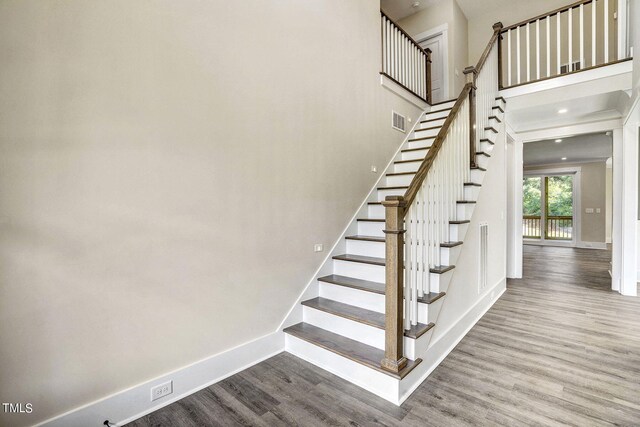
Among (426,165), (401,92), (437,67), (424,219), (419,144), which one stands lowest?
(424,219)

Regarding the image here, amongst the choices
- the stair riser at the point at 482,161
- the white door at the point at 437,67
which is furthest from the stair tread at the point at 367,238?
the white door at the point at 437,67

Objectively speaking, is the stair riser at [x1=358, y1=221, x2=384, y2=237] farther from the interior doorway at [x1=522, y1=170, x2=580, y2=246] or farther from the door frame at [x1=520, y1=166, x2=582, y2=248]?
the door frame at [x1=520, y1=166, x2=582, y2=248]

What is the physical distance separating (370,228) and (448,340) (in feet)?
4.37

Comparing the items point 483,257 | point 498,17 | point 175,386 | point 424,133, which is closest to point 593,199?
point 498,17

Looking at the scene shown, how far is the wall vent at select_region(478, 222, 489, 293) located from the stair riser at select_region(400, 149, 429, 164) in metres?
1.18

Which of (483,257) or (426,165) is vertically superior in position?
(426,165)

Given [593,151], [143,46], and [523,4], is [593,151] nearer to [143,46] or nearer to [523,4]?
[523,4]

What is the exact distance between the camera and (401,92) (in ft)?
13.9

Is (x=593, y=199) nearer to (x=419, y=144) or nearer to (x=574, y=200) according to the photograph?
(x=574, y=200)

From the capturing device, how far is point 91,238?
5.45 ft

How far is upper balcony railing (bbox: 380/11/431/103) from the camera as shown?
160 inches

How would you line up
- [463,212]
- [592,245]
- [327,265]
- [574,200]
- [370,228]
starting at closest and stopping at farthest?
1. [463,212]
2. [327,265]
3. [370,228]
4. [592,245]
5. [574,200]

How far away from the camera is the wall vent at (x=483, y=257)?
3.44 meters

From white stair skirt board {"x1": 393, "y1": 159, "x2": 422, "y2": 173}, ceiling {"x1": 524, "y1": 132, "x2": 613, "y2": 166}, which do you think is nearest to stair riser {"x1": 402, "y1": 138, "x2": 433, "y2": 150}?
white stair skirt board {"x1": 393, "y1": 159, "x2": 422, "y2": 173}
